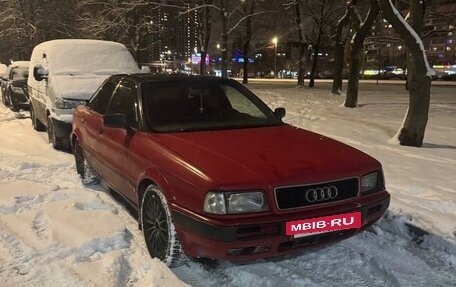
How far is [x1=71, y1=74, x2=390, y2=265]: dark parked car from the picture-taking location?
3.21 meters

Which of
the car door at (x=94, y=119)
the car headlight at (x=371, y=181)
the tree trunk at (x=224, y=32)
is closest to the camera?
the car headlight at (x=371, y=181)

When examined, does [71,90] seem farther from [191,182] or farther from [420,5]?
[420,5]

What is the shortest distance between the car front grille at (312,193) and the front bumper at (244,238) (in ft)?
0.21

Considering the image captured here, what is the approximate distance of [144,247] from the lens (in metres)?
4.11

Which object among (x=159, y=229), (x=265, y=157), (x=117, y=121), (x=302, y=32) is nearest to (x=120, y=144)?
(x=117, y=121)

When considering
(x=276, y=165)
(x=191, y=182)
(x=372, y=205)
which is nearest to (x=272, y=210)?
(x=276, y=165)

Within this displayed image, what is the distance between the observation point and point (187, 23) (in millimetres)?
31750

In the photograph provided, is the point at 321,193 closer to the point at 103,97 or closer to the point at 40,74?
the point at 103,97

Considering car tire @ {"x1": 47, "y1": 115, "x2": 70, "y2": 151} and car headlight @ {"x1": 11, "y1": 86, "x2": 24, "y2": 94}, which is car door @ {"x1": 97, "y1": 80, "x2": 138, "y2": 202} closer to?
car tire @ {"x1": 47, "y1": 115, "x2": 70, "y2": 151}

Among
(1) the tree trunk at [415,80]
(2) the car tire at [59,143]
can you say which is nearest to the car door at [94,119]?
(2) the car tire at [59,143]

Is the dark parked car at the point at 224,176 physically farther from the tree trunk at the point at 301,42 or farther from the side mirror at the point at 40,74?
the tree trunk at the point at 301,42

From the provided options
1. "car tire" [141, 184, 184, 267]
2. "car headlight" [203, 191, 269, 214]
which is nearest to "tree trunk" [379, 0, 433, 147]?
"car tire" [141, 184, 184, 267]

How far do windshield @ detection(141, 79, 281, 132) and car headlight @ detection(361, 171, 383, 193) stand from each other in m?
1.25

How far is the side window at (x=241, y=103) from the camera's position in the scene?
4.95m
